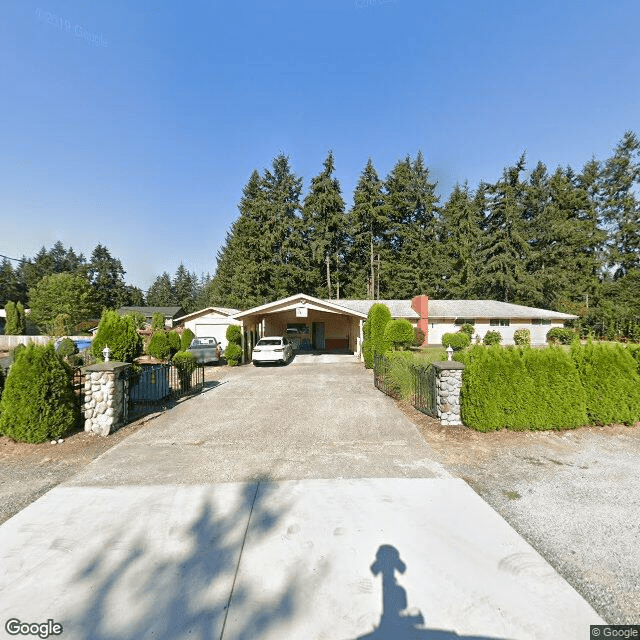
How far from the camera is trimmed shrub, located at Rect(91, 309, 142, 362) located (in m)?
8.11

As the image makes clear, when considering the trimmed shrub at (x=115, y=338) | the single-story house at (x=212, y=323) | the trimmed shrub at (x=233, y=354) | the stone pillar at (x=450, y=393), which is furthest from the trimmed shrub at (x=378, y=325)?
the single-story house at (x=212, y=323)

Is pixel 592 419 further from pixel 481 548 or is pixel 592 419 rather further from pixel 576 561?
pixel 481 548

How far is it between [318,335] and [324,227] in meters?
14.1

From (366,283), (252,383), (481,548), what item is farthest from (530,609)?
(366,283)

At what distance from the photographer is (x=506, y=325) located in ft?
92.8

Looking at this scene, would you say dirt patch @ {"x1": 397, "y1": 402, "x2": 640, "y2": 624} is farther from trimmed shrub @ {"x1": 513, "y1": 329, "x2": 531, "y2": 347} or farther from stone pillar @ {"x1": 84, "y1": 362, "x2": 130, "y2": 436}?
trimmed shrub @ {"x1": 513, "y1": 329, "x2": 531, "y2": 347}

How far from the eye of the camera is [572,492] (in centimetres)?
449

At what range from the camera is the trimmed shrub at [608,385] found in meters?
Answer: 7.08

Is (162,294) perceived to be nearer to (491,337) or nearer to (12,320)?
(12,320)

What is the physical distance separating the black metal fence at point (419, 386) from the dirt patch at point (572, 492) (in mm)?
423

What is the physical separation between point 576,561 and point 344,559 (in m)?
2.30

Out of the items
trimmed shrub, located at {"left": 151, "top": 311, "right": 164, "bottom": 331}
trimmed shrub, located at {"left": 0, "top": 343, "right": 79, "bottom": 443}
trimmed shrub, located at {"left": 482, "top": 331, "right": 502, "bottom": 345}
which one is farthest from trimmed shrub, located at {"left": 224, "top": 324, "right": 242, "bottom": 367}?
trimmed shrub, located at {"left": 482, "top": 331, "right": 502, "bottom": 345}

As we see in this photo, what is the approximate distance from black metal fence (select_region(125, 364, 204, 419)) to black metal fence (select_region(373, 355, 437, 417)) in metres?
6.49

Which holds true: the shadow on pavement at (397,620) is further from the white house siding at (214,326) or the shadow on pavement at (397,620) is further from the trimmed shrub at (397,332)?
the white house siding at (214,326)
